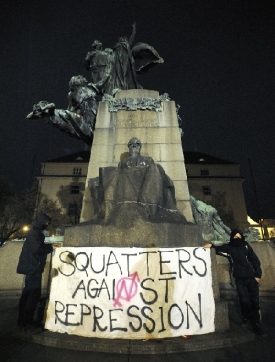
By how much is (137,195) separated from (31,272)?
2091mm

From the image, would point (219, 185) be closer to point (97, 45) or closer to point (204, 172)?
point (204, 172)

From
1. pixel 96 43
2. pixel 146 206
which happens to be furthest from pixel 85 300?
pixel 96 43

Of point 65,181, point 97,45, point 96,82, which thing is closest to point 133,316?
point 96,82

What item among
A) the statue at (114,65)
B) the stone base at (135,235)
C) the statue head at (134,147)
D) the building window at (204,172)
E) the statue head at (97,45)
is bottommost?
the stone base at (135,235)

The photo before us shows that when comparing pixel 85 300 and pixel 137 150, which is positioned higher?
pixel 137 150

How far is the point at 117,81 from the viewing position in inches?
348

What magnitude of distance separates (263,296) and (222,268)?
112 cm

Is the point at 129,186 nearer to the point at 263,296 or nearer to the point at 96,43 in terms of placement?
the point at 263,296

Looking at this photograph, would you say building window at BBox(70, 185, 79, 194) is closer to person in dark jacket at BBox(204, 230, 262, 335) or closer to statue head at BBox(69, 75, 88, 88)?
statue head at BBox(69, 75, 88, 88)

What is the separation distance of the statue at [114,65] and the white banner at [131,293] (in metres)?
6.99

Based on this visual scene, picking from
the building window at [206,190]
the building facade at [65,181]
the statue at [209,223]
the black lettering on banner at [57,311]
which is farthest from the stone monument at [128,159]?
the building window at [206,190]

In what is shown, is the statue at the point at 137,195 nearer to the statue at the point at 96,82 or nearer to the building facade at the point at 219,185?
the statue at the point at 96,82

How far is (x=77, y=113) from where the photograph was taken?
8.58 metres

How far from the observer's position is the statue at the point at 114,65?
8844 millimetres
